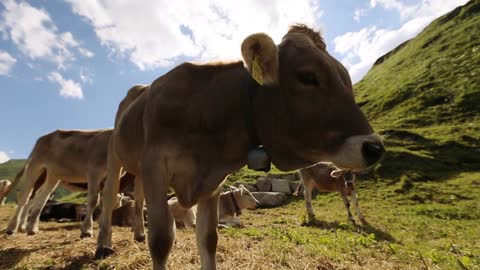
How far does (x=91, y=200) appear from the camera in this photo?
29.0 ft

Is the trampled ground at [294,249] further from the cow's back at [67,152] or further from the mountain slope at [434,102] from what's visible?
the mountain slope at [434,102]

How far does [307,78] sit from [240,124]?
80cm

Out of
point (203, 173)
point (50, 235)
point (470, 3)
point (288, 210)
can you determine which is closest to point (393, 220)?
point (288, 210)

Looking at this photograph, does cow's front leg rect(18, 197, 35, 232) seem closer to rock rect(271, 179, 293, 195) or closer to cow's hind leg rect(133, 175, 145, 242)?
cow's hind leg rect(133, 175, 145, 242)

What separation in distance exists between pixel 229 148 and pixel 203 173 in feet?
1.15

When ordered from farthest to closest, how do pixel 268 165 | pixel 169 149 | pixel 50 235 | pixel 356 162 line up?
pixel 50 235 < pixel 169 149 < pixel 268 165 < pixel 356 162

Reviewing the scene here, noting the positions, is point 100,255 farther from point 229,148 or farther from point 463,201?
point 463,201

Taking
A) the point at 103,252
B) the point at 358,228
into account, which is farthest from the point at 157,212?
the point at 358,228

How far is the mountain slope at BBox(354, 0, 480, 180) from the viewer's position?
27.6 meters

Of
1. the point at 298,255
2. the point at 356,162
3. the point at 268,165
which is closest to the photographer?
the point at 356,162

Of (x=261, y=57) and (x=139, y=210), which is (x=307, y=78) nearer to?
(x=261, y=57)

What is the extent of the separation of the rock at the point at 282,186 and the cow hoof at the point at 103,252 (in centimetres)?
1873

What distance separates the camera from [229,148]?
343cm

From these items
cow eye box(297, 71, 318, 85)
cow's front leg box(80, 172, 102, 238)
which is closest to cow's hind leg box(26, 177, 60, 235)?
cow's front leg box(80, 172, 102, 238)
